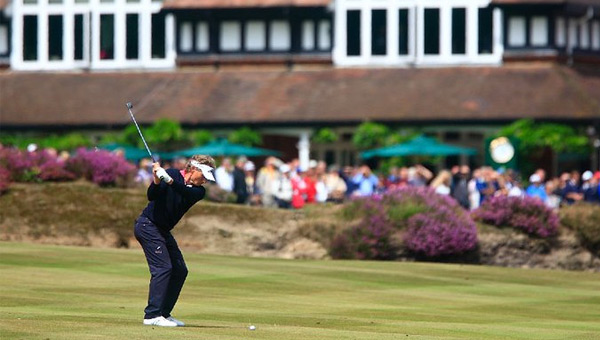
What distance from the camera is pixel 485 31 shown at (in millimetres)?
58531

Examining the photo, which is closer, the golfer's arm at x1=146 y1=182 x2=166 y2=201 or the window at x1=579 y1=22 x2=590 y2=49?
the golfer's arm at x1=146 y1=182 x2=166 y2=201

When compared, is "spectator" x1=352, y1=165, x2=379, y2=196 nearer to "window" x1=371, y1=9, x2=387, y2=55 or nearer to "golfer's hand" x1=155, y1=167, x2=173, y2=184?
"window" x1=371, y1=9, x2=387, y2=55

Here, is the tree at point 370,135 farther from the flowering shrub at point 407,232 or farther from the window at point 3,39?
the flowering shrub at point 407,232

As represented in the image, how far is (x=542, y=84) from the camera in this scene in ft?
184

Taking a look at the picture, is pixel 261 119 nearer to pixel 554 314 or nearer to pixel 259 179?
pixel 259 179

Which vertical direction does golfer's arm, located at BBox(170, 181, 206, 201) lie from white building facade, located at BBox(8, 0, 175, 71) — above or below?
below

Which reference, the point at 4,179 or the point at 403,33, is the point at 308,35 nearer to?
the point at 403,33

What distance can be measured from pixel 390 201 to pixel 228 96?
25.9 metres

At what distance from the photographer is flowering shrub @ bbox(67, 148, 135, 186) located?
1325 inches

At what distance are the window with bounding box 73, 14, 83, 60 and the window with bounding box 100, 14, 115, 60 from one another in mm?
783

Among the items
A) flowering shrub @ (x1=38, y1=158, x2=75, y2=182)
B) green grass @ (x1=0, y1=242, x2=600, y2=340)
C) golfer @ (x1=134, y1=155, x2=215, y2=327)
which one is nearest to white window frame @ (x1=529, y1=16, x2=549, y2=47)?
green grass @ (x1=0, y1=242, x2=600, y2=340)

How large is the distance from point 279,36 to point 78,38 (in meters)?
7.72

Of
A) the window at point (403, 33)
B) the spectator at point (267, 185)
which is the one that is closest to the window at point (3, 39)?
the window at point (403, 33)

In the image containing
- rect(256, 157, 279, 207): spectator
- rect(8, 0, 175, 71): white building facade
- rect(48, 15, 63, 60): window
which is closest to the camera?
rect(256, 157, 279, 207): spectator
